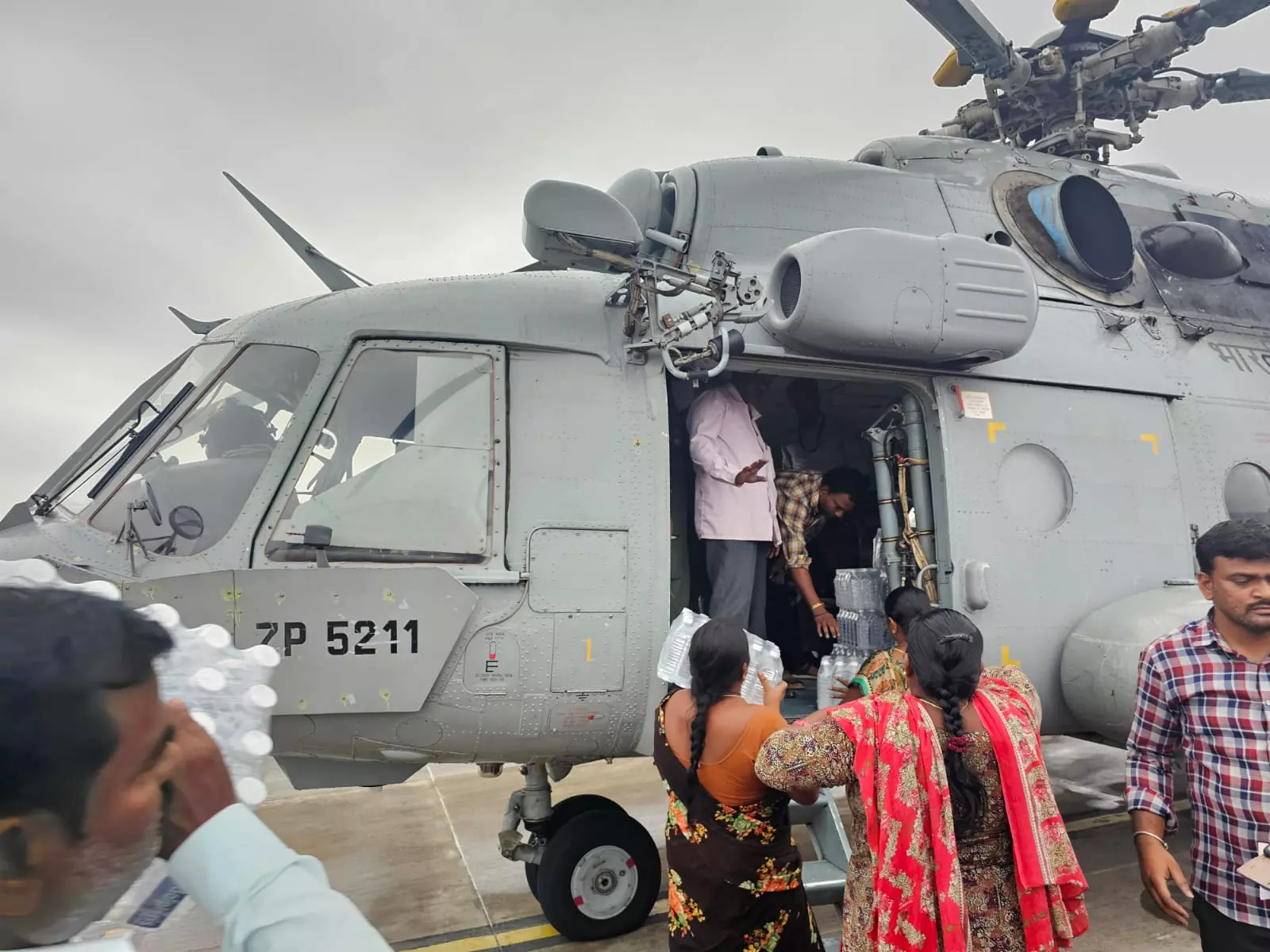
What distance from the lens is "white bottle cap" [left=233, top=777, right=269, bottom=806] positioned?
33.9 inches

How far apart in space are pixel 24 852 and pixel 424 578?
2568mm

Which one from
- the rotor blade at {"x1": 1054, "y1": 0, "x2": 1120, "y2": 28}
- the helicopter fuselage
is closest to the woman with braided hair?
the helicopter fuselage

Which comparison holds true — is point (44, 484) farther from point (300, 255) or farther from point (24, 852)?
point (24, 852)

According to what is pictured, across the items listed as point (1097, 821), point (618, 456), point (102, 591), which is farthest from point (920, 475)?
point (102, 591)

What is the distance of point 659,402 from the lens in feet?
12.4

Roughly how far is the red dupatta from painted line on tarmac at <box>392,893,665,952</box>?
2.38 m

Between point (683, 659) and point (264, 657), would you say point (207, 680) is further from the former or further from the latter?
point (683, 659)

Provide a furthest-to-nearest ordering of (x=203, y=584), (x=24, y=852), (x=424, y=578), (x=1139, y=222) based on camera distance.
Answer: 1. (x=1139, y=222)
2. (x=424, y=578)
3. (x=203, y=584)
4. (x=24, y=852)

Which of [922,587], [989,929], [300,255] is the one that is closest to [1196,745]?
[989,929]

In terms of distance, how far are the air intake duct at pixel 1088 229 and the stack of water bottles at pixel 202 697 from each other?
521 cm

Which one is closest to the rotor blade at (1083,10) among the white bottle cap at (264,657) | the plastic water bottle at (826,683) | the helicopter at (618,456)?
the helicopter at (618,456)

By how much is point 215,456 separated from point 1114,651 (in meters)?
4.12

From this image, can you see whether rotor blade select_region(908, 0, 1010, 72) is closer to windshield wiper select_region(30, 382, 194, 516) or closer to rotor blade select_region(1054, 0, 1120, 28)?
rotor blade select_region(1054, 0, 1120, 28)

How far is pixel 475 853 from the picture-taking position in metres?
5.30
